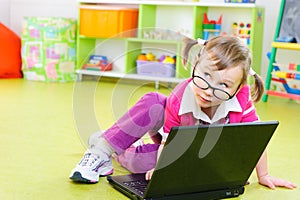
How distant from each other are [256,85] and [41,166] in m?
0.66

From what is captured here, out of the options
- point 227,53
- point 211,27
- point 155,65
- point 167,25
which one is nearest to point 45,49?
point 155,65

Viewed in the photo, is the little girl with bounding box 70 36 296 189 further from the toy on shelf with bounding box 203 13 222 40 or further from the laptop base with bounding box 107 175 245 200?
the toy on shelf with bounding box 203 13 222 40

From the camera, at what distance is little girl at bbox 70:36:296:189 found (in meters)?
1.32

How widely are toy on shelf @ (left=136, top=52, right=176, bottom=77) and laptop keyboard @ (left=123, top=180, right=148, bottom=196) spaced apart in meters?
2.23

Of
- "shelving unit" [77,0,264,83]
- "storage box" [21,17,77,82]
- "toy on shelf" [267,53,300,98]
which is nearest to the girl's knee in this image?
"toy on shelf" [267,53,300,98]

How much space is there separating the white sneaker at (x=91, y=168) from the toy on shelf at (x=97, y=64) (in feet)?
8.03

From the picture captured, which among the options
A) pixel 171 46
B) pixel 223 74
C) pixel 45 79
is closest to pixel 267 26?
pixel 171 46

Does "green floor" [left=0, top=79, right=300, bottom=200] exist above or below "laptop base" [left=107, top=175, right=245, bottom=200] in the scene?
below

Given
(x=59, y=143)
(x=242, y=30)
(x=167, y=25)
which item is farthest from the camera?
(x=167, y=25)

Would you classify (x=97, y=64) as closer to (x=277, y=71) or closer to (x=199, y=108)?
(x=277, y=71)

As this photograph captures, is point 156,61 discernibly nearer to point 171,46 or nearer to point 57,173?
Answer: point 171,46

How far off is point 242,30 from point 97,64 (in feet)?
3.61

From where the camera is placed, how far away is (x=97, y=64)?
3.97 metres

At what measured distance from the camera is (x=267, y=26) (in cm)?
361
